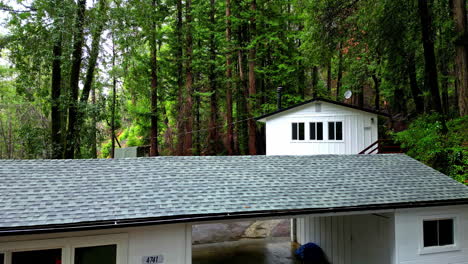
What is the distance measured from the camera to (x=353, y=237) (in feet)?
27.5

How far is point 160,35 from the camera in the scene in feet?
67.5

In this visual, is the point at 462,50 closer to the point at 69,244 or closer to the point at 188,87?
the point at 69,244

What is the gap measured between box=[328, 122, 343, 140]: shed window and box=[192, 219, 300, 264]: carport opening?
554cm

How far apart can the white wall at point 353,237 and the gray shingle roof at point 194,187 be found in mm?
1118

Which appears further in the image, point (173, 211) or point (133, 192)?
point (133, 192)

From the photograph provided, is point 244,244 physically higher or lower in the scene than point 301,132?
lower

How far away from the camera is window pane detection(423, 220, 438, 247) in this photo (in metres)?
6.41

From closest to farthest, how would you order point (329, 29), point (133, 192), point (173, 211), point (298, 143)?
1. point (173, 211)
2. point (133, 192)
3. point (329, 29)
4. point (298, 143)

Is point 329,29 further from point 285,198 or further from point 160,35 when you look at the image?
point 160,35

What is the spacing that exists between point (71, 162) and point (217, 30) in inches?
756

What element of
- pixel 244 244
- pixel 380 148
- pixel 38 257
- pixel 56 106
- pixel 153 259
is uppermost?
pixel 56 106

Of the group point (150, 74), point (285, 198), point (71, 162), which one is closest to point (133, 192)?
point (71, 162)

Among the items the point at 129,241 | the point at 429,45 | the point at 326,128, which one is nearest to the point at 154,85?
the point at 326,128

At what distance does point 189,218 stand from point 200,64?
61.2 ft
